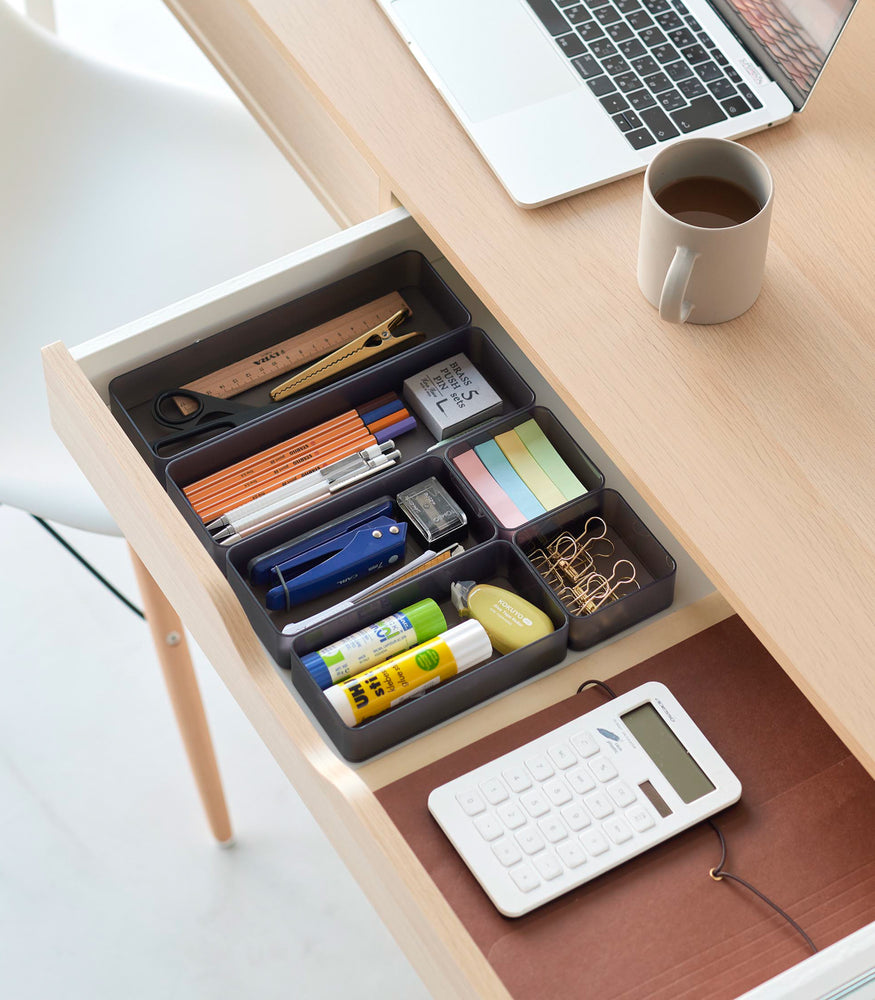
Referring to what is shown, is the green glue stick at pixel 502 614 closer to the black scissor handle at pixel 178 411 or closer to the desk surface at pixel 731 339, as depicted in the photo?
the desk surface at pixel 731 339

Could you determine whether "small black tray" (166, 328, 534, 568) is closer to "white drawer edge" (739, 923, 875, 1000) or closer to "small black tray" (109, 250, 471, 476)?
"small black tray" (109, 250, 471, 476)

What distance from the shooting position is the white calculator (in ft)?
2.77

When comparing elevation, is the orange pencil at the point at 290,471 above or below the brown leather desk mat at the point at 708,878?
above

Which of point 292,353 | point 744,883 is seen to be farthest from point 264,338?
point 744,883

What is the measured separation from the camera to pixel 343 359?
108 cm

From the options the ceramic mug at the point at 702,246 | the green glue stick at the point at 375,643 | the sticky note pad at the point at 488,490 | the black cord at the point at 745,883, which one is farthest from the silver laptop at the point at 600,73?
the black cord at the point at 745,883

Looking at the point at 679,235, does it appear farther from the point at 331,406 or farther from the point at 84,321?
the point at 84,321

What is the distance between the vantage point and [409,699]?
36.5 inches

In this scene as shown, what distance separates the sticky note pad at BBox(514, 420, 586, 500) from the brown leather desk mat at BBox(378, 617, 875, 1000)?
0.16 metres

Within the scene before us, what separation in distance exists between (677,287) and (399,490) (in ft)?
0.94

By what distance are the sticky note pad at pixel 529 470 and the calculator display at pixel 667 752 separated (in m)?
0.19

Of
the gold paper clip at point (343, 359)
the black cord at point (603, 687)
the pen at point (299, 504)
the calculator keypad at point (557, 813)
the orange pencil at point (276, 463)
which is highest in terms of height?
the gold paper clip at point (343, 359)

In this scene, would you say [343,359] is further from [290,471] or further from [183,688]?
[183,688]

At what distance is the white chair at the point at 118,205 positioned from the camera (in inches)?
53.5
